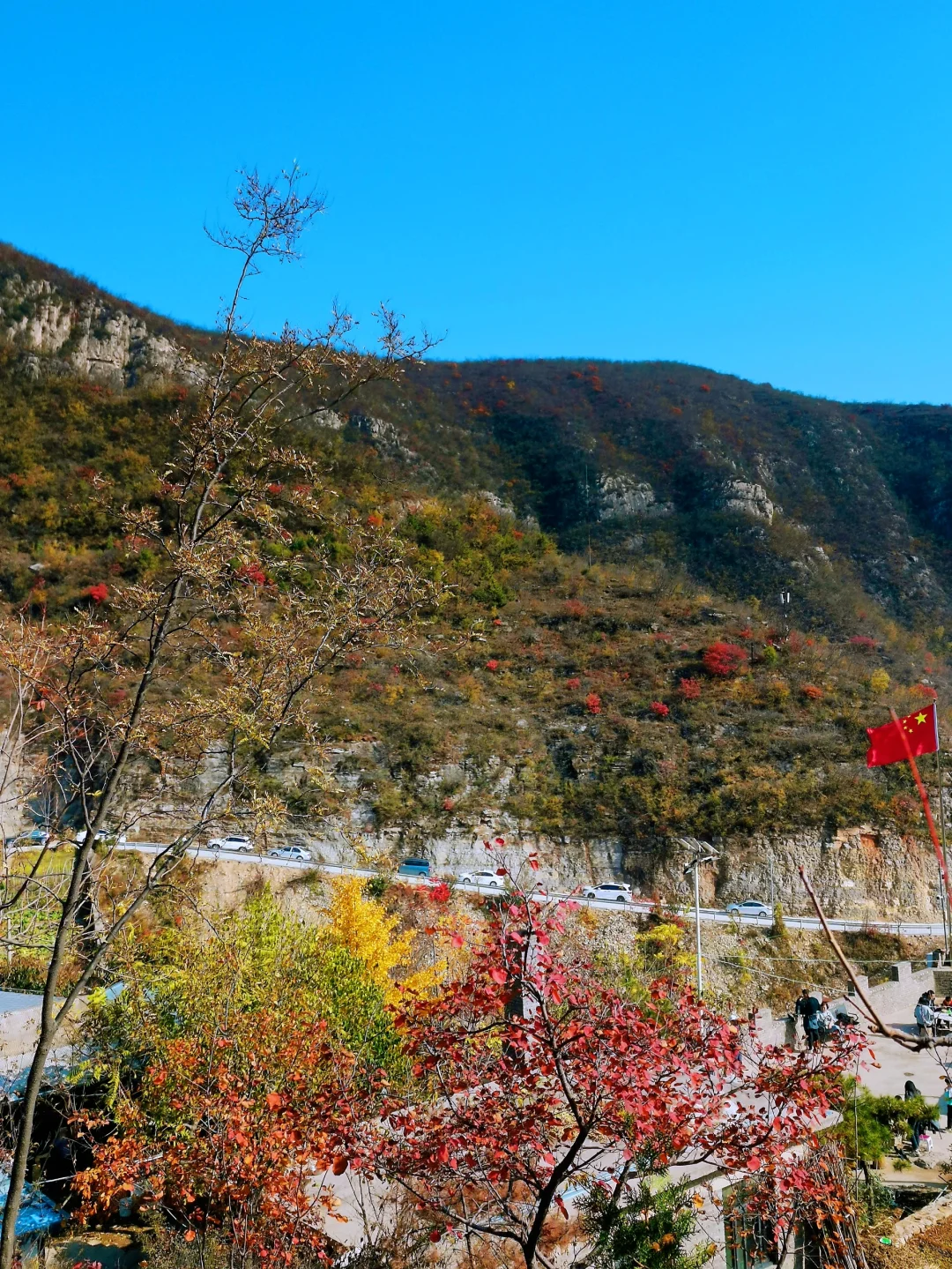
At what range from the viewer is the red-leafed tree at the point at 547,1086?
17.3 feet

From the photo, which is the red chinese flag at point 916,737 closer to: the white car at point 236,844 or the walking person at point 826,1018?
the walking person at point 826,1018

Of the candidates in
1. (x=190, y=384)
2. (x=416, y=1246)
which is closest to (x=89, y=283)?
(x=190, y=384)

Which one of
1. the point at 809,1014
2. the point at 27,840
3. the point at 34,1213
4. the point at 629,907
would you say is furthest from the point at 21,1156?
the point at 629,907

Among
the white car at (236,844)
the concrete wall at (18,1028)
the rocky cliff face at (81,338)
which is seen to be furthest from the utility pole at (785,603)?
the concrete wall at (18,1028)

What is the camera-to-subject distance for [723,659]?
36438 millimetres

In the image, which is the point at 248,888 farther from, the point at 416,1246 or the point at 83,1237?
the point at 416,1246

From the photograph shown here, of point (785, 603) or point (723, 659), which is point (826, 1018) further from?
point (785, 603)

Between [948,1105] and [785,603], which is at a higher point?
[785,603]

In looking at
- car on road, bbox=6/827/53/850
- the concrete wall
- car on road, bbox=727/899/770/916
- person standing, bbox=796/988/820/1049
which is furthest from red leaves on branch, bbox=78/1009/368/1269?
car on road, bbox=727/899/770/916

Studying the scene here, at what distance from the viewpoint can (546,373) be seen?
76562 mm

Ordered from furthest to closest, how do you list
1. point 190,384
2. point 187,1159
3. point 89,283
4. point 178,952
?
1. point 89,283
2. point 190,384
3. point 178,952
4. point 187,1159

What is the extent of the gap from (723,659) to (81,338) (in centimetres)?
4163

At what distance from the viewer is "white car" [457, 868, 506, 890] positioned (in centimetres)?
2478

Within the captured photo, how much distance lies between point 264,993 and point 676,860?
1870 cm
